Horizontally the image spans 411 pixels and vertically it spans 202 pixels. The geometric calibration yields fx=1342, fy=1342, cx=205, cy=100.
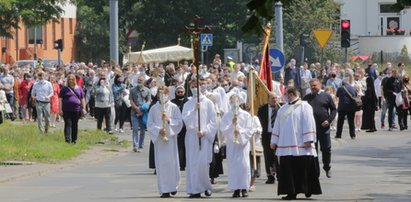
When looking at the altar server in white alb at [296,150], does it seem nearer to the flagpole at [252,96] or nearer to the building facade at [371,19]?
the flagpole at [252,96]

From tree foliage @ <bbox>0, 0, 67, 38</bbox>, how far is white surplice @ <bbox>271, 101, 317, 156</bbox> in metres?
37.0

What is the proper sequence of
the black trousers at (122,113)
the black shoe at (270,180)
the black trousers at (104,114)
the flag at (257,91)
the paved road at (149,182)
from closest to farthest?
the paved road at (149,182), the black shoe at (270,180), the flag at (257,91), the black trousers at (104,114), the black trousers at (122,113)

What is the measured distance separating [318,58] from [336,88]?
18.6 meters

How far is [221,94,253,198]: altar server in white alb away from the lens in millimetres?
20719

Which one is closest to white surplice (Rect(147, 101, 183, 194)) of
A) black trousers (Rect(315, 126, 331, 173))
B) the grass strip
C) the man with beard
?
the man with beard

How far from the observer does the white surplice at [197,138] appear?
67.9ft

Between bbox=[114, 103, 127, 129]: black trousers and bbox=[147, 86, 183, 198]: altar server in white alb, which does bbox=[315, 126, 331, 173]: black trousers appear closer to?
bbox=[147, 86, 183, 198]: altar server in white alb

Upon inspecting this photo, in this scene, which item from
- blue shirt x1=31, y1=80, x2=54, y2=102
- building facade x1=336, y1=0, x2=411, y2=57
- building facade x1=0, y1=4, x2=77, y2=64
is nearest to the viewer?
blue shirt x1=31, y1=80, x2=54, y2=102

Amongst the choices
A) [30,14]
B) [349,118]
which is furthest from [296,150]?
[30,14]

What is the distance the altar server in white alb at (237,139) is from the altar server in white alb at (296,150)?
0.99 meters

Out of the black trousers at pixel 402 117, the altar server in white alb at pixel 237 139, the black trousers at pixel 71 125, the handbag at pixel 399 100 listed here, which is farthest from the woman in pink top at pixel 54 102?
the altar server in white alb at pixel 237 139

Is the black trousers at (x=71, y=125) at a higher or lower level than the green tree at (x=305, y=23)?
lower

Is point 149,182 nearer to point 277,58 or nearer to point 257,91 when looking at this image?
point 257,91

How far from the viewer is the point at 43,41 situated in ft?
285
